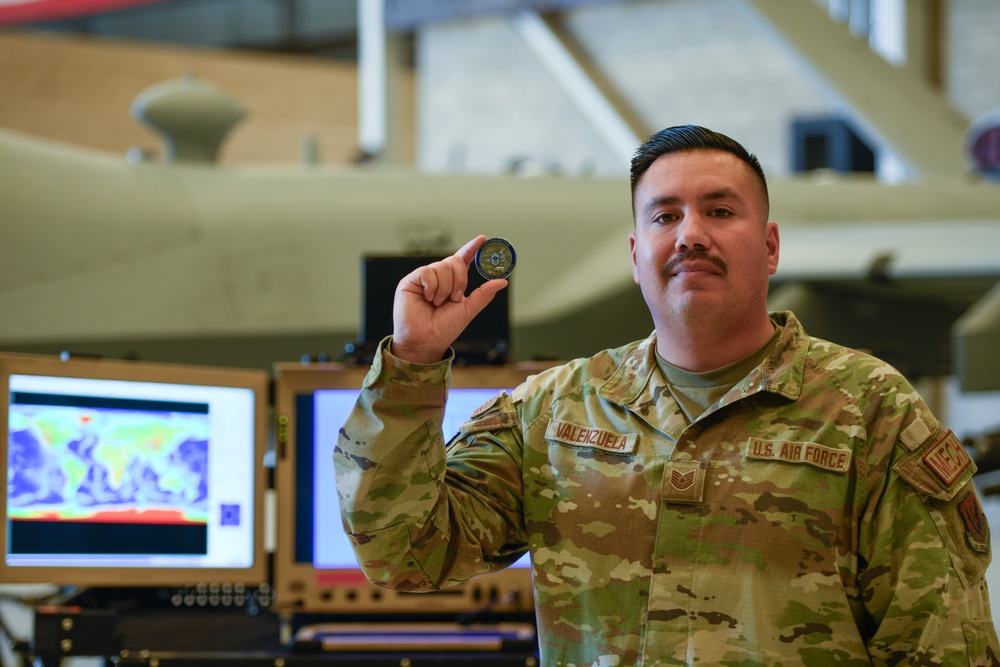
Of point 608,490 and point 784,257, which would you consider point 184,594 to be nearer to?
point 608,490

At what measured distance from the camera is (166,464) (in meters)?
2.04

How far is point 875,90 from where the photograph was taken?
6.64 m

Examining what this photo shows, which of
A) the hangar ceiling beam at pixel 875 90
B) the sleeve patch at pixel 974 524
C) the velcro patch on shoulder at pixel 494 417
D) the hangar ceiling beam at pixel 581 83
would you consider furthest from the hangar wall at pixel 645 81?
the sleeve patch at pixel 974 524

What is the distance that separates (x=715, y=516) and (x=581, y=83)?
9722 millimetres

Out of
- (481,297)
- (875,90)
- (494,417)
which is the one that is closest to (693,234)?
(481,297)

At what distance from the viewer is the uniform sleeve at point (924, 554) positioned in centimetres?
110

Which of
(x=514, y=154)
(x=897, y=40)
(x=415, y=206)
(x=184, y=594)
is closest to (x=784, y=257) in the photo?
(x=415, y=206)

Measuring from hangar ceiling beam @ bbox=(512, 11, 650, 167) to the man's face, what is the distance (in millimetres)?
8915

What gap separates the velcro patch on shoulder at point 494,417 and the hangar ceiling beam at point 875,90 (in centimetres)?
581

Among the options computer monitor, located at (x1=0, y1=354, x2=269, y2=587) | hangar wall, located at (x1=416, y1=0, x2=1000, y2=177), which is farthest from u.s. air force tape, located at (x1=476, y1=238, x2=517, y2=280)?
hangar wall, located at (x1=416, y1=0, x2=1000, y2=177)

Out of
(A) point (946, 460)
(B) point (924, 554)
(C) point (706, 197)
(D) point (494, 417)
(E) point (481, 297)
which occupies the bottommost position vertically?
(B) point (924, 554)

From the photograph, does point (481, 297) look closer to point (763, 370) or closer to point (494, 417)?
point (494, 417)

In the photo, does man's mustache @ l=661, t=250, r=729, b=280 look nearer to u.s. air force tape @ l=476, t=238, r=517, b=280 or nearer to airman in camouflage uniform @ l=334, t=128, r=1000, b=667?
airman in camouflage uniform @ l=334, t=128, r=1000, b=667

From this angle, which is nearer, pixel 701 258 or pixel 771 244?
pixel 701 258
